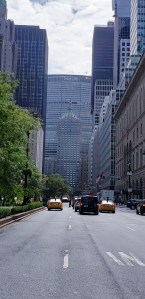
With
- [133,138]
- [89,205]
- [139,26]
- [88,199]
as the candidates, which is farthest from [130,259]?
[139,26]

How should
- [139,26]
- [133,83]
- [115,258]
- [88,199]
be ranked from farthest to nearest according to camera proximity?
[139,26] < [133,83] < [88,199] < [115,258]

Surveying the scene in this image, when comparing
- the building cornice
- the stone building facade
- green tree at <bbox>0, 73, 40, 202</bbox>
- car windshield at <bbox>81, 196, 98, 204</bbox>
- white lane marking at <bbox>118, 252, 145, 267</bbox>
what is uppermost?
the building cornice

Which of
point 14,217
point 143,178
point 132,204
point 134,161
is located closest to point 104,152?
point 134,161

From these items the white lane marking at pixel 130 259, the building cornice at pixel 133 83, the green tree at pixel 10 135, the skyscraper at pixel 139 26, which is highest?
the skyscraper at pixel 139 26

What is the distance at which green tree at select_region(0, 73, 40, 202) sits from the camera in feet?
73.7

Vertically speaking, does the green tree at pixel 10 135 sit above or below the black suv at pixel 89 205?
above

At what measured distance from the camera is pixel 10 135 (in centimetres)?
2347

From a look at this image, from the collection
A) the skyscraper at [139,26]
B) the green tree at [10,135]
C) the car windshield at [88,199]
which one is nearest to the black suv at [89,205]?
the car windshield at [88,199]

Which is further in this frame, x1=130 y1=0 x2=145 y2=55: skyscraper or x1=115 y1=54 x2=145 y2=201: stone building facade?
x1=130 y1=0 x2=145 y2=55: skyscraper

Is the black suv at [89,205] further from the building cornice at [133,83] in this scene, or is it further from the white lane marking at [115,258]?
the building cornice at [133,83]

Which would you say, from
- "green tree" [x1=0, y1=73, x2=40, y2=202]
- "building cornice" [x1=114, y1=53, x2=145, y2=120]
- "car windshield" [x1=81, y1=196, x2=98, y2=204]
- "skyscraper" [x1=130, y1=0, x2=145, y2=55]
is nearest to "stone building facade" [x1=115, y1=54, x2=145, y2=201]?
"building cornice" [x1=114, y1=53, x2=145, y2=120]

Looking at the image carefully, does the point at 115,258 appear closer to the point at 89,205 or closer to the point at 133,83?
the point at 89,205

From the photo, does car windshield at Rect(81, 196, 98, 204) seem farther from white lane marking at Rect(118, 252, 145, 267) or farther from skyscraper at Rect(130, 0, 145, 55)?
skyscraper at Rect(130, 0, 145, 55)

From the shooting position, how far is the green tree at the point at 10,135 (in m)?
22.5
